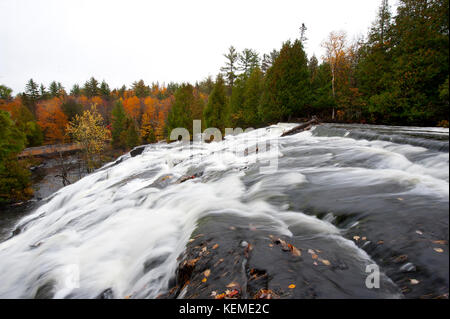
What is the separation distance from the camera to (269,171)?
631 centimetres

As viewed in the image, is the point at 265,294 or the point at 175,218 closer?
the point at 265,294

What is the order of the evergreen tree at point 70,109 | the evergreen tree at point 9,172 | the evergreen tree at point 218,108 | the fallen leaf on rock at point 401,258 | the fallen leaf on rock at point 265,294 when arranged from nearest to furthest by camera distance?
the fallen leaf on rock at point 265,294
the fallen leaf on rock at point 401,258
the evergreen tree at point 9,172
the evergreen tree at point 218,108
the evergreen tree at point 70,109

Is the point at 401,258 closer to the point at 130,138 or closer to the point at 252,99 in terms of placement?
the point at 252,99

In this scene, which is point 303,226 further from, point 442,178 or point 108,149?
point 108,149

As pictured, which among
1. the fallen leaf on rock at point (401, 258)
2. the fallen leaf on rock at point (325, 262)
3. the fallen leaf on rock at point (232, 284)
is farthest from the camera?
the fallen leaf on rock at point (325, 262)

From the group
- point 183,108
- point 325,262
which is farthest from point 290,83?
point 325,262

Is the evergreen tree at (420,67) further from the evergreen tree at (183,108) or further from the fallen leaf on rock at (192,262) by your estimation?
the evergreen tree at (183,108)

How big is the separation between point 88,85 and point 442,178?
82629mm

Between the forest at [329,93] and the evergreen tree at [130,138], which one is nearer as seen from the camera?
the forest at [329,93]

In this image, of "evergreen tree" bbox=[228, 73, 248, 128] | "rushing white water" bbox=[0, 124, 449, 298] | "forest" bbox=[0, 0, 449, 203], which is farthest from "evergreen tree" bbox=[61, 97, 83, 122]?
"rushing white water" bbox=[0, 124, 449, 298]

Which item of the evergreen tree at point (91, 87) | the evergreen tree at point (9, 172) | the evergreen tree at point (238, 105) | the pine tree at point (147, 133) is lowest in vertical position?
the evergreen tree at point (9, 172)

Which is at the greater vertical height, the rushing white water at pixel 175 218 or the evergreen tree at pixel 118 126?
the evergreen tree at pixel 118 126

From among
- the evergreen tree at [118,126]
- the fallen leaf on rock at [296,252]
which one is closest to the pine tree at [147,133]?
the evergreen tree at [118,126]

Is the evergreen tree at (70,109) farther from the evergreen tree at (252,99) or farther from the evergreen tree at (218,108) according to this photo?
the evergreen tree at (252,99)
